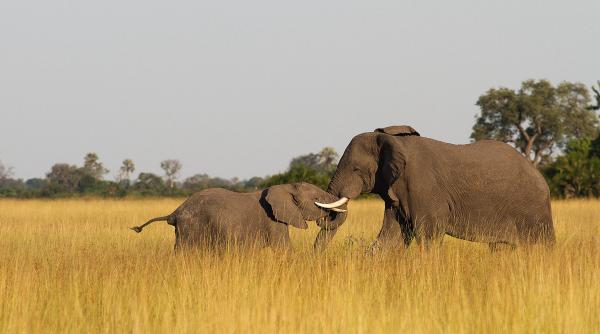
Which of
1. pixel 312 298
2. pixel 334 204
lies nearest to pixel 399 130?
pixel 334 204

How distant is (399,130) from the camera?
1105 centimetres

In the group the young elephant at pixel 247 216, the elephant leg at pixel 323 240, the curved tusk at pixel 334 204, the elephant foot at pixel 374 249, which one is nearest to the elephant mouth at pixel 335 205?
the curved tusk at pixel 334 204

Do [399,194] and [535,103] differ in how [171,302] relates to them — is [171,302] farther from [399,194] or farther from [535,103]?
[535,103]

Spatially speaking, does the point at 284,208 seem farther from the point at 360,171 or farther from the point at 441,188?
the point at 441,188

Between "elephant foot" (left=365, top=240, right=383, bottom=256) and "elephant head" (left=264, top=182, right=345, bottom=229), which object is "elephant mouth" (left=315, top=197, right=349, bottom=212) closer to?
"elephant head" (left=264, top=182, right=345, bottom=229)

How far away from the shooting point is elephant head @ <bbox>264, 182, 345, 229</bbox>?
10711mm

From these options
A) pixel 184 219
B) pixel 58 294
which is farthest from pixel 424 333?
pixel 184 219

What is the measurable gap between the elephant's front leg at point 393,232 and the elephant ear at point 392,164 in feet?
0.46

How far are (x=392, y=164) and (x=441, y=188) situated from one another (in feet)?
2.24

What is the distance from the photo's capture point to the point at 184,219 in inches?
427

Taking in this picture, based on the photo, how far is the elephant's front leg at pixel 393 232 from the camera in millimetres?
10219

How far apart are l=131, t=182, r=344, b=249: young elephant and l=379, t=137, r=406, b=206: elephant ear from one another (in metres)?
0.75

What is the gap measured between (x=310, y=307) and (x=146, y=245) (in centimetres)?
652

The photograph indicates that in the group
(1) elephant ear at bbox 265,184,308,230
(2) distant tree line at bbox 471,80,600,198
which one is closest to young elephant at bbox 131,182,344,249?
(1) elephant ear at bbox 265,184,308,230
